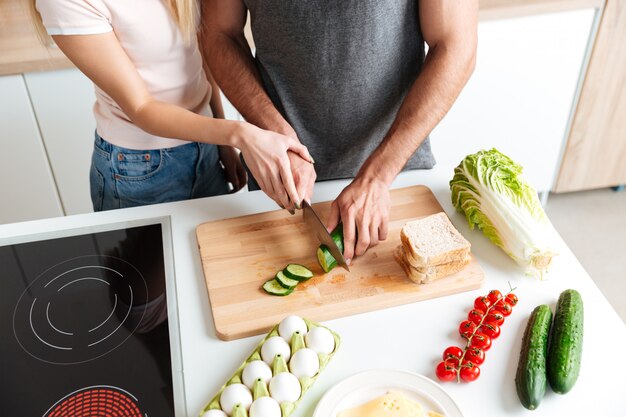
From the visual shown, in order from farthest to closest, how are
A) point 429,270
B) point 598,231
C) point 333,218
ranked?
point 598,231 < point 333,218 < point 429,270

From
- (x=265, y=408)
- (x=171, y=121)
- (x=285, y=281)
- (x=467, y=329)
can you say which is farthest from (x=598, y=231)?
(x=265, y=408)

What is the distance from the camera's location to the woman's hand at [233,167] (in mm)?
1651

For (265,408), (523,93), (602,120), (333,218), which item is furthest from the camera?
(602,120)

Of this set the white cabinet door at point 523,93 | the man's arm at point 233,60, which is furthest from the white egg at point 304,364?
the white cabinet door at point 523,93

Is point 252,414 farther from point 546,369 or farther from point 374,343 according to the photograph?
point 546,369

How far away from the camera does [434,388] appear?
37.4 inches

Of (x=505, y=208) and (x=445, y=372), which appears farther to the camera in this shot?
(x=505, y=208)

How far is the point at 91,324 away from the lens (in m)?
1.13

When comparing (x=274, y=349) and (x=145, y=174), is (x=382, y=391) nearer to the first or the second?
(x=274, y=349)

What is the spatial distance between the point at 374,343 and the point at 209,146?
756 millimetres

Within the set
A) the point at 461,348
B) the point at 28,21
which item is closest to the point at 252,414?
the point at 461,348

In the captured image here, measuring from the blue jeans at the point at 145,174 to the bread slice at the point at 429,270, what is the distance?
630mm

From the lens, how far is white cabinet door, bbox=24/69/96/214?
2041mm

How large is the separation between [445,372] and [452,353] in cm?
4
